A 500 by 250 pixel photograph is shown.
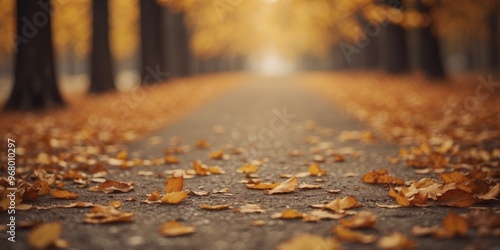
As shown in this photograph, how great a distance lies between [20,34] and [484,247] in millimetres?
10572

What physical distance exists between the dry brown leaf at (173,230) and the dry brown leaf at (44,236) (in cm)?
58

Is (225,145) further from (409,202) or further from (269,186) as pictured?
(409,202)

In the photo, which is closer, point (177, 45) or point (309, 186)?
point (309, 186)

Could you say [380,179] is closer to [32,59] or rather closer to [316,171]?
[316,171]

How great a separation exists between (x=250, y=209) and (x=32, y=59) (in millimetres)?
8961

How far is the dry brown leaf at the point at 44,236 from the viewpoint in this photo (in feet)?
8.10

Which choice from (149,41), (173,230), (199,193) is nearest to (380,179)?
(199,193)

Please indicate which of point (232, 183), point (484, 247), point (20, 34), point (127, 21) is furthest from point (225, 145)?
point (127, 21)

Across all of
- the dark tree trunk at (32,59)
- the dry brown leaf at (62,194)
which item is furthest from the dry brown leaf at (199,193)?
the dark tree trunk at (32,59)

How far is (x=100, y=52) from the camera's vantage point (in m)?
15.5

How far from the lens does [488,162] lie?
15.8ft

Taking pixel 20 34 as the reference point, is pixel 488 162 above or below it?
below

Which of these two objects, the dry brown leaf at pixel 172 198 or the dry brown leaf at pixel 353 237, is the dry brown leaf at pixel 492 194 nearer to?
the dry brown leaf at pixel 353 237

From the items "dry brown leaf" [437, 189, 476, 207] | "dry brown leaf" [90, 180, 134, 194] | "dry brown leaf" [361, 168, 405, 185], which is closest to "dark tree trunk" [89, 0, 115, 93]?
"dry brown leaf" [90, 180, 134, 194]
